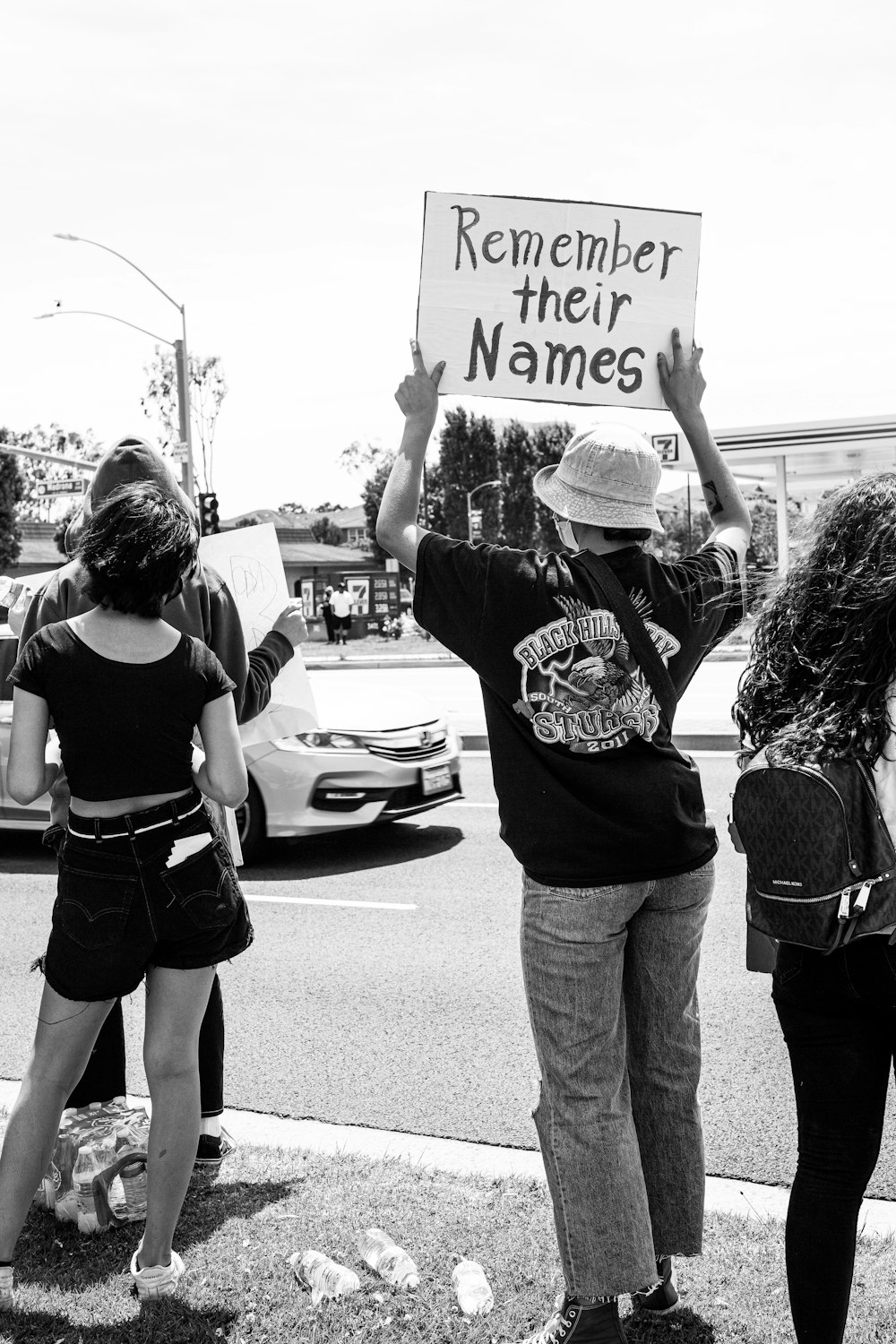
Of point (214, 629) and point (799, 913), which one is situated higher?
point (214, 629)

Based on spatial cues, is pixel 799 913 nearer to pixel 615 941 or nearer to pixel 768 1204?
pixel 615 941

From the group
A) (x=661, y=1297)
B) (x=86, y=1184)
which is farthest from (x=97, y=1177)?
(x=661, y=1297)

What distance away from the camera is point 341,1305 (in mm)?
2660

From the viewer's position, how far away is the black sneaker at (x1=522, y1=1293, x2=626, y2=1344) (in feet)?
7.90

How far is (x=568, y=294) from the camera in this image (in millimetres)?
2816

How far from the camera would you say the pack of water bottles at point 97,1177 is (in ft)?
10.00

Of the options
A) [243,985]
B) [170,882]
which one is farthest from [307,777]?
[170,882]

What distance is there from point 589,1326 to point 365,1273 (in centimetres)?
61

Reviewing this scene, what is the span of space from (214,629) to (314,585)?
1809 inches

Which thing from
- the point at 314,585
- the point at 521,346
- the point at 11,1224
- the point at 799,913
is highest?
the point at 521,346

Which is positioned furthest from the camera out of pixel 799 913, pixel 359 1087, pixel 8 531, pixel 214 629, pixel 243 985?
pixel 8 531

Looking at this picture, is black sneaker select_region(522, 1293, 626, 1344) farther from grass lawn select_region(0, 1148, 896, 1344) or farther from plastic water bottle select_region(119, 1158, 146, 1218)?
plastic water bottle select_region(119, 1158, 146, 1218)

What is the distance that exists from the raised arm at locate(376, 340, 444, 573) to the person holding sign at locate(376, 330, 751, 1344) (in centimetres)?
1

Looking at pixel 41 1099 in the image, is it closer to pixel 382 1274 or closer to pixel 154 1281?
pixel 154 1281
